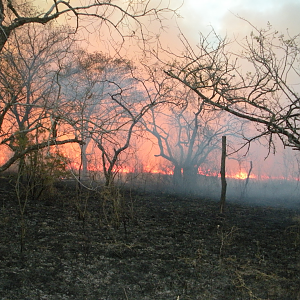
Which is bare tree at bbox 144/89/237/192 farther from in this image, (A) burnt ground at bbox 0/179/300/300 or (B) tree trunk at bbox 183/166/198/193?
(A) burnt ground at bbox 0/179/300/300

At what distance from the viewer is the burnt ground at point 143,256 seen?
4211 millimetres

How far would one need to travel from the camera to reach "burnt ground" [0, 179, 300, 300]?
421 cm

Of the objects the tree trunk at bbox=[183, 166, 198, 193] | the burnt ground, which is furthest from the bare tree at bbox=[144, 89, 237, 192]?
the burnt ground

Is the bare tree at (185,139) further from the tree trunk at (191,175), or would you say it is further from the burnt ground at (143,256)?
the burnt ground at (143,256)

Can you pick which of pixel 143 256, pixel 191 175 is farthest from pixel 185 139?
A: pixel 143 256

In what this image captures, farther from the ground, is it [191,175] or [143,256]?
[191,175]

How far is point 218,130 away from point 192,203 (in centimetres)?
1055

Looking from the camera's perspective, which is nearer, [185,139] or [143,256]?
[143,256]

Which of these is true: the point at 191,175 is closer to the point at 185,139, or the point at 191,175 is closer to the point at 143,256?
the point at 185,139

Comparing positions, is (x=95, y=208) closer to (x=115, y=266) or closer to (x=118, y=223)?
(x=118, y=223)

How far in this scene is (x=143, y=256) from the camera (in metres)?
5.41

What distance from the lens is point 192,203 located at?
10.5 m

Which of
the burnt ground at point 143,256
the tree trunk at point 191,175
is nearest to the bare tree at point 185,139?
the tree trunk at point 191,175

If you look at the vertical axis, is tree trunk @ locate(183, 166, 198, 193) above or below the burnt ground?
above
